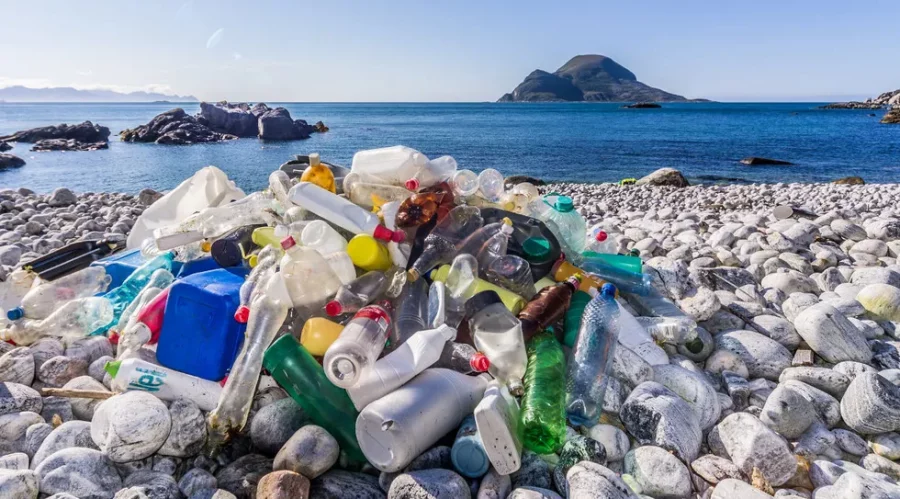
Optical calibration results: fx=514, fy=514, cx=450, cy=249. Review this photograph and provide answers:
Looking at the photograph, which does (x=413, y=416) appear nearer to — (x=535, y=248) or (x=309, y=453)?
(x=309, y=453)

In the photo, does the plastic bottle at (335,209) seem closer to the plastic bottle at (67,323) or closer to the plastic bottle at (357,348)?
the plastic bottle at (357,348)

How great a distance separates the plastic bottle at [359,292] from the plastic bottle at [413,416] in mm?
531

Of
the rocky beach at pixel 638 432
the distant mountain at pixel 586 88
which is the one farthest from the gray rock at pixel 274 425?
the distant mountain at pixel 586 88

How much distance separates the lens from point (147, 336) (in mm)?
2373

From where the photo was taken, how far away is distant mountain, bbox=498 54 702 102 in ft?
478

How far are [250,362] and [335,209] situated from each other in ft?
3.42

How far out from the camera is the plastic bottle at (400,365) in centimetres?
199

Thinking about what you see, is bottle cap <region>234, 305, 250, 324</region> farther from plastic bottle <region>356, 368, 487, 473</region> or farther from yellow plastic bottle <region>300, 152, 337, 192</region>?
yellow plastic bottle <region>300, 152, 337, 192</region>

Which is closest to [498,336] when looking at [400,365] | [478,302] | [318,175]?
[478,302]

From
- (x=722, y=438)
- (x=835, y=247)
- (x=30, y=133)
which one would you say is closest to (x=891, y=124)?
(x=835, y=247)

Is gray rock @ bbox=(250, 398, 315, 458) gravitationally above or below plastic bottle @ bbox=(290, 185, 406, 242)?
below

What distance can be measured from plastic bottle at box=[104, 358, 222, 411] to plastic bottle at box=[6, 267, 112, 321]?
1230 mm

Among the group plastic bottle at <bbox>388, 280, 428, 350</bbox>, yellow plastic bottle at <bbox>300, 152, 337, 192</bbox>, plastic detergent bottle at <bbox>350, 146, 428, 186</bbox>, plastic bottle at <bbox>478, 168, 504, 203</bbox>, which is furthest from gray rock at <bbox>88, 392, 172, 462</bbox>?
plastic bottle at <bbox>478, 168, 504, 203</bbox>

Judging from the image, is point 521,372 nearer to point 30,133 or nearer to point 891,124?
point 30,133
